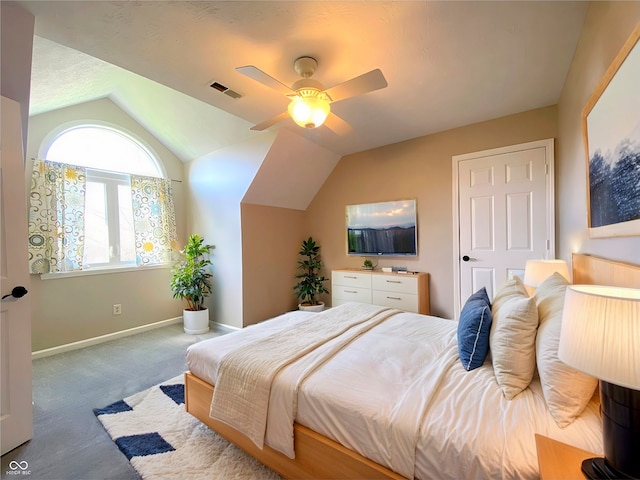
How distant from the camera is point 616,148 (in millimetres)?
1209

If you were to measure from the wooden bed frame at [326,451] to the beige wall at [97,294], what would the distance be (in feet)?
8.93

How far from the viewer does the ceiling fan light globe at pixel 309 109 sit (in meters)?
1.82

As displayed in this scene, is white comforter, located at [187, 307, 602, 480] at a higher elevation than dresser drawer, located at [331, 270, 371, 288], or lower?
lower

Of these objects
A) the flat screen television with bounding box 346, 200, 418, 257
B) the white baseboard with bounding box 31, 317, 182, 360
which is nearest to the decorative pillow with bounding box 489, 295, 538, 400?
the flat screen television with bounding box 346, 200, 418, 257

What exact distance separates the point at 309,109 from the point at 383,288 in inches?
100

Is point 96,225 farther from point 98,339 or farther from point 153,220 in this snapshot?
point 98,339

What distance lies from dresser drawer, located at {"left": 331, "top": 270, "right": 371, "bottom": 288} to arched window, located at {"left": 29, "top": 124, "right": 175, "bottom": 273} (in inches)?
102

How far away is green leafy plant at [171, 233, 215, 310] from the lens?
378cm

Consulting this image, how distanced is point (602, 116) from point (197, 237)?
13.9 ft

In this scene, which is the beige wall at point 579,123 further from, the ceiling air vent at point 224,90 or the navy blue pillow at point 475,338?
the ceiling air vent at point 224,90

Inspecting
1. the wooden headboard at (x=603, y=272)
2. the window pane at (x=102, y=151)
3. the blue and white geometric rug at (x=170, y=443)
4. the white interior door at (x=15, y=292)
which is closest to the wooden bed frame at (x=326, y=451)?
the wooden headboard at (x=603, y=272)

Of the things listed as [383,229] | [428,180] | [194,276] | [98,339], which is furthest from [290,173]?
[98,339]

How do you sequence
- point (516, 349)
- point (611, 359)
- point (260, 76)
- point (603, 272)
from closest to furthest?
point (611, 359) < point (516, 349) < point (603, 272) < point (260, 76)

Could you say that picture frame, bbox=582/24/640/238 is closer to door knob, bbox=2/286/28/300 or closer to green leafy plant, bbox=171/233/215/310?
door knob, bbox=2/286/28/300
